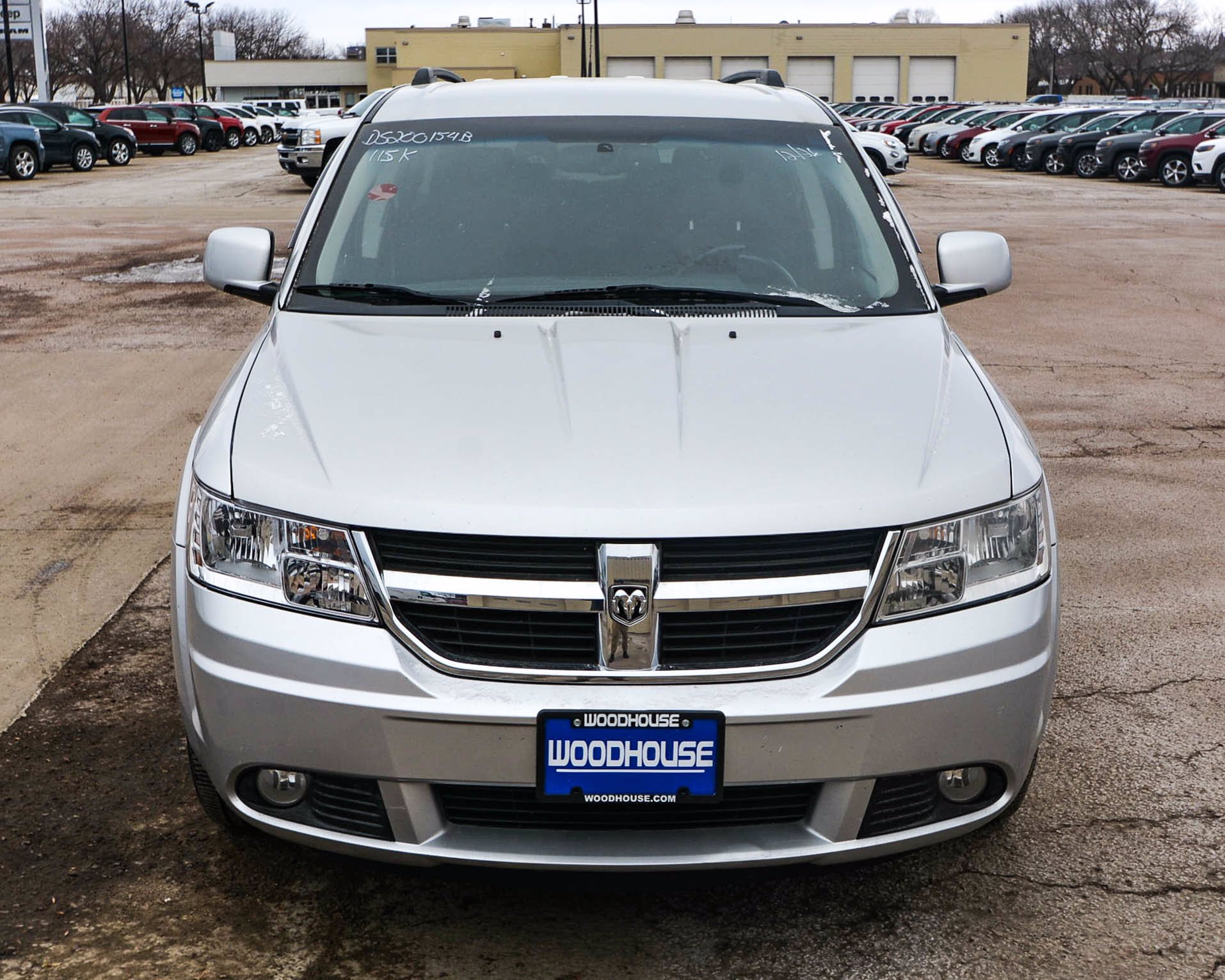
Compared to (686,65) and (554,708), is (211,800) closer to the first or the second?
(554,708)

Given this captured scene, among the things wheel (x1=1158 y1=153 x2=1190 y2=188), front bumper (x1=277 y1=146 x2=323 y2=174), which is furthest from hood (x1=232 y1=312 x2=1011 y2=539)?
wheel (x1=1158 y1=153 x2=1190 y2=188)

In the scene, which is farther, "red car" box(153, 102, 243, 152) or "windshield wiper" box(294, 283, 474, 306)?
"red car" box(153, 102, 243, 152)

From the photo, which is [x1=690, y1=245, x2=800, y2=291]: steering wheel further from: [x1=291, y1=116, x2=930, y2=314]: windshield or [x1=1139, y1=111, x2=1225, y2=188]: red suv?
[x1=1139, y1=111, x2=1225, y2=188]: red suv

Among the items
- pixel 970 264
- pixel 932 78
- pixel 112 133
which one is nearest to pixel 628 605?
pixel 970 264

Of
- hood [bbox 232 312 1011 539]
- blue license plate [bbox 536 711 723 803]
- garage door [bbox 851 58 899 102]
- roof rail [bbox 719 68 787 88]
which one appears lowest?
blue license plate [bbox 536 711 723 803]

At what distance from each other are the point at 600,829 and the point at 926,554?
786 millimetres

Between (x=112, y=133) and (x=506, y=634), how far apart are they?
36.4 meters

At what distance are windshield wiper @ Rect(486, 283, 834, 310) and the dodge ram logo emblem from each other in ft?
4.07

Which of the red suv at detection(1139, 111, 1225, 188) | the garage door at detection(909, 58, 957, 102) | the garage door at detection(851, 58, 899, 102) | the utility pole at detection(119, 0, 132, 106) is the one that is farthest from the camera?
the garage door at detection(909, 58, 957, 102)

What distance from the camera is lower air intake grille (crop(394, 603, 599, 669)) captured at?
7.98 feet

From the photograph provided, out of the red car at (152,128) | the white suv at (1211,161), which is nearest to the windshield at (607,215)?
the white suv at (1211,161)

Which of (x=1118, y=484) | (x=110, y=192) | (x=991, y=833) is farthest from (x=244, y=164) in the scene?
(x=991, y=833)

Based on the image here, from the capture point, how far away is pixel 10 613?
179 inches

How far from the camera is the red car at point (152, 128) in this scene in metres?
42.1
